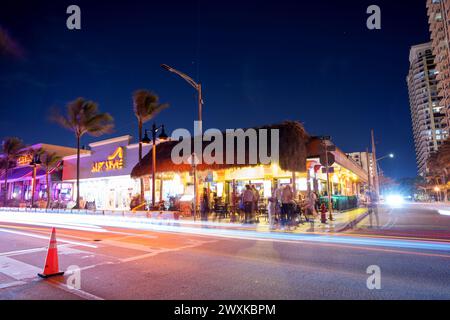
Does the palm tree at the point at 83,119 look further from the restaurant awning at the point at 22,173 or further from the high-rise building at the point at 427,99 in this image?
the high-rise building at the point at 427,99

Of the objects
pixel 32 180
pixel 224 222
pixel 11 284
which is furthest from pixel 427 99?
pixel 11 284

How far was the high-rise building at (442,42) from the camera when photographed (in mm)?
75938

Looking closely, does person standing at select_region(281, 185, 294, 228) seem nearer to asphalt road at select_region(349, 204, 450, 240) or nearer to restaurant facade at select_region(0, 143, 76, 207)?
asphalt road at select_region(349, 204, 450, 240)

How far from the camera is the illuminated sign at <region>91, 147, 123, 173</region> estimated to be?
29.7m

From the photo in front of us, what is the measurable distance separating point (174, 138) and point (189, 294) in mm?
21659

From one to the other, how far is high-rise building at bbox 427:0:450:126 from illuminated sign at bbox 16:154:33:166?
311ft

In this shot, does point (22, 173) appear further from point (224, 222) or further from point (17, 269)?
point (17, 269)

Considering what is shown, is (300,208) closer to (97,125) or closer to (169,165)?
(169,165)

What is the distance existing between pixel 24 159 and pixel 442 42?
102 metres

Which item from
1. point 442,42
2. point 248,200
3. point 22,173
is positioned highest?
point 442,42

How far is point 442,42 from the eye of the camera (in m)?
79.9

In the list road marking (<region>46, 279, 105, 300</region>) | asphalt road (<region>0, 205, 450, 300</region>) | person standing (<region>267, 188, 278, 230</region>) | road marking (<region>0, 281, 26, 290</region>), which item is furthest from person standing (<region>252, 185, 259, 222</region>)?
road marking (<region>0, 281, 26, 290</region>)
